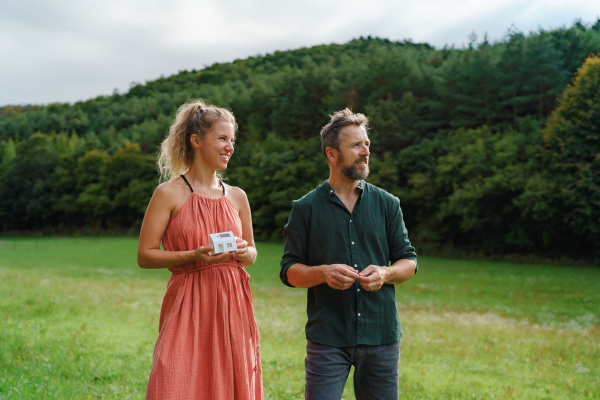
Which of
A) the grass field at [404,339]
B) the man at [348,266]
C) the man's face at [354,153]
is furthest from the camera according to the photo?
the grass field at [404,339]

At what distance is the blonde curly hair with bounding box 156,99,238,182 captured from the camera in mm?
4488

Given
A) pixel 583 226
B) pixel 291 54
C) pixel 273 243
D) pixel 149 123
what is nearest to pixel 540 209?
pixel 583 226

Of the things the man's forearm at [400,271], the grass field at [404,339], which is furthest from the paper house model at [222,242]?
the grass field at [404,339]

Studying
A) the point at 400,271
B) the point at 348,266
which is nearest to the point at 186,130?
the point at 348,266

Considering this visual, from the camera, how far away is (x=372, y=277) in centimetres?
383

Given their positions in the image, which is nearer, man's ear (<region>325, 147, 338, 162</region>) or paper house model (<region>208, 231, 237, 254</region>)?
paper house model (<region>208, 231, 237, 254</region>)

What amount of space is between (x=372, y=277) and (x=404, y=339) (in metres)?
10.2

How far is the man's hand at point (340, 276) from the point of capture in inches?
150

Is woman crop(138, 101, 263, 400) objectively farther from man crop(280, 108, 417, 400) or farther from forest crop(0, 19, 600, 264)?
forest crop(0, 19, 600, 264)

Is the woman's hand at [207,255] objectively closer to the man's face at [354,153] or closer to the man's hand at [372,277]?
the man's hand at [372,277]

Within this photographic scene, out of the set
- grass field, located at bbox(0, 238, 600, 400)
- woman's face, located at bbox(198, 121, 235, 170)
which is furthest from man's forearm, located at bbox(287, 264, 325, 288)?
grass field, located at bbox(0, 238, 600, 400)

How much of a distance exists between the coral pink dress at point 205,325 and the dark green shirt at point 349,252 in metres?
0.46

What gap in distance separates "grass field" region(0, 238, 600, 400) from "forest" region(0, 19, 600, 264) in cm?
1290

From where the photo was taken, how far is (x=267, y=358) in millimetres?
10188
